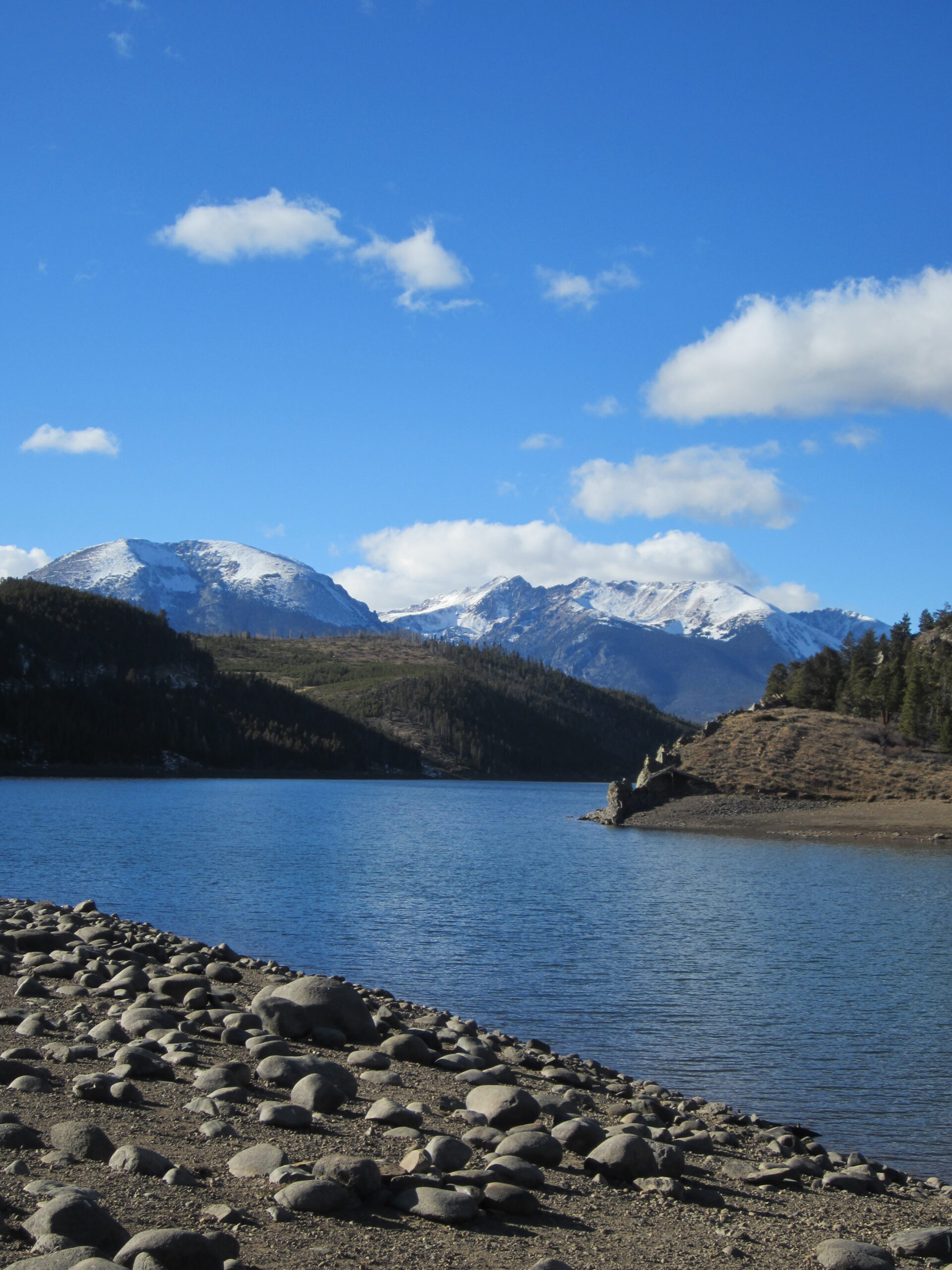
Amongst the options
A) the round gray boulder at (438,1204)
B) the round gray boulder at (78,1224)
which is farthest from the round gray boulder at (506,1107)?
the round gray boulder at (78,1224)

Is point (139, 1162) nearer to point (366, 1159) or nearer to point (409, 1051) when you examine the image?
point (366, 1159)

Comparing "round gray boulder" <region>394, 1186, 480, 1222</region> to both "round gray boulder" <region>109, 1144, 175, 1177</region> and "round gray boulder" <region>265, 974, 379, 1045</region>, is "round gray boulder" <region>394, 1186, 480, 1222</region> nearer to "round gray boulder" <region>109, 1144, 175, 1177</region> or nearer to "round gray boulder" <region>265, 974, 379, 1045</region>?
"round gray boulder" <region>109, 1144, 175, 1177</region>

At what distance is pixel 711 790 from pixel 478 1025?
94393 millimetres

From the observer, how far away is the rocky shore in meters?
10.4

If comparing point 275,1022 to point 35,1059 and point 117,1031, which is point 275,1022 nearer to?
point 117,1031

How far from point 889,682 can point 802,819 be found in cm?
4036

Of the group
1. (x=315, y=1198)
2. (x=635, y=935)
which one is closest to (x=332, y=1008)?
(x=315, y=1198)

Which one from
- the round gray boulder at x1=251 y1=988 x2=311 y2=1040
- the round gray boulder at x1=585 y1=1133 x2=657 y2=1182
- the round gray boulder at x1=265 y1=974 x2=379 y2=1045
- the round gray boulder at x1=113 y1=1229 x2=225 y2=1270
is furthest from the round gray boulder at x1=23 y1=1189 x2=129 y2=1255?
the round gray boulder at x1=265 y1=974 x2=379 y2=1045

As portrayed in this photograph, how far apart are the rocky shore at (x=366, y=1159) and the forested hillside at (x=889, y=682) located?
108m

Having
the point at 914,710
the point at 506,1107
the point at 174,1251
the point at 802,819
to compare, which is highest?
the point at 914,710

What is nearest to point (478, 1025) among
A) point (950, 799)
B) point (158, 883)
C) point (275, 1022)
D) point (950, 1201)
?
point (275, 1022)

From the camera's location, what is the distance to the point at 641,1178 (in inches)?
548

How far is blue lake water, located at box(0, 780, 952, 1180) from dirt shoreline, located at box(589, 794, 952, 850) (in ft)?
23.3

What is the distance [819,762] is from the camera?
114m
